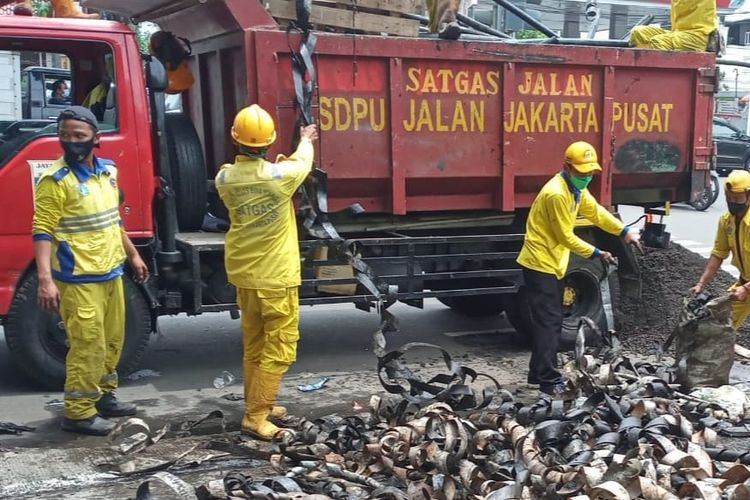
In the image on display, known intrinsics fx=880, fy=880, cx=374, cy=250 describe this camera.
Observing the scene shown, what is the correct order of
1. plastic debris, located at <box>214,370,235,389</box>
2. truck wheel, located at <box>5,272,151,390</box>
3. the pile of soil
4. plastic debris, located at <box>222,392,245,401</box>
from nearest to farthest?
truck wheel, located at <box>5,272,151,390</box>, plastic debris, located at <box>222,392,245,401</box>, plastic debris, located at <box>214,370,235,389</box>, the pile of soil

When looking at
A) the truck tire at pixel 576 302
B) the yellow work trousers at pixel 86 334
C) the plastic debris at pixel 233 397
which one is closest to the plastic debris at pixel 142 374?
the plastic debris at pixel 233 397

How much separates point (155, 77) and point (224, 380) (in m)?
2.02

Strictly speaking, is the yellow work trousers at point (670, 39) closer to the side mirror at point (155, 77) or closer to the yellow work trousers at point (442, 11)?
the yellow work trousers at point (442, 11)

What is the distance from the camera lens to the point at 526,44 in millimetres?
6238

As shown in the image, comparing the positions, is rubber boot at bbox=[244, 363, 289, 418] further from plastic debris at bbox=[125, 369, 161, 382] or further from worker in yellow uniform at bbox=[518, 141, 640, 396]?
worker in yellow uniform at bbox=[518, 141, 640, 396]

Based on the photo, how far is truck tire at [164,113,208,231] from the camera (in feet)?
19.0

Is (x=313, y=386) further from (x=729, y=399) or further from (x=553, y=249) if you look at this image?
(x=729, y=399)

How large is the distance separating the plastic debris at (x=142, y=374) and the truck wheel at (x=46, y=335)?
339mm

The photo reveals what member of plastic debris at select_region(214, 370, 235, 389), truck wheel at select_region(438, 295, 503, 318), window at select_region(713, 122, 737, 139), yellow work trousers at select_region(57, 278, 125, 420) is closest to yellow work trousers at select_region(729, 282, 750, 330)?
truck wheel at select_region(438, 295, 503, 318)

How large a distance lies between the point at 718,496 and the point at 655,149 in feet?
12.4

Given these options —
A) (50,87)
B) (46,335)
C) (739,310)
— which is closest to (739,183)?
(739,310)

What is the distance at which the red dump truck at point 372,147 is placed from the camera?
17.7 ft

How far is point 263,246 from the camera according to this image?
4707mm

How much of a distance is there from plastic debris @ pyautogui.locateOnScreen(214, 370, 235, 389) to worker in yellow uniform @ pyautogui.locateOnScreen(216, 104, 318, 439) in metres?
1.00
